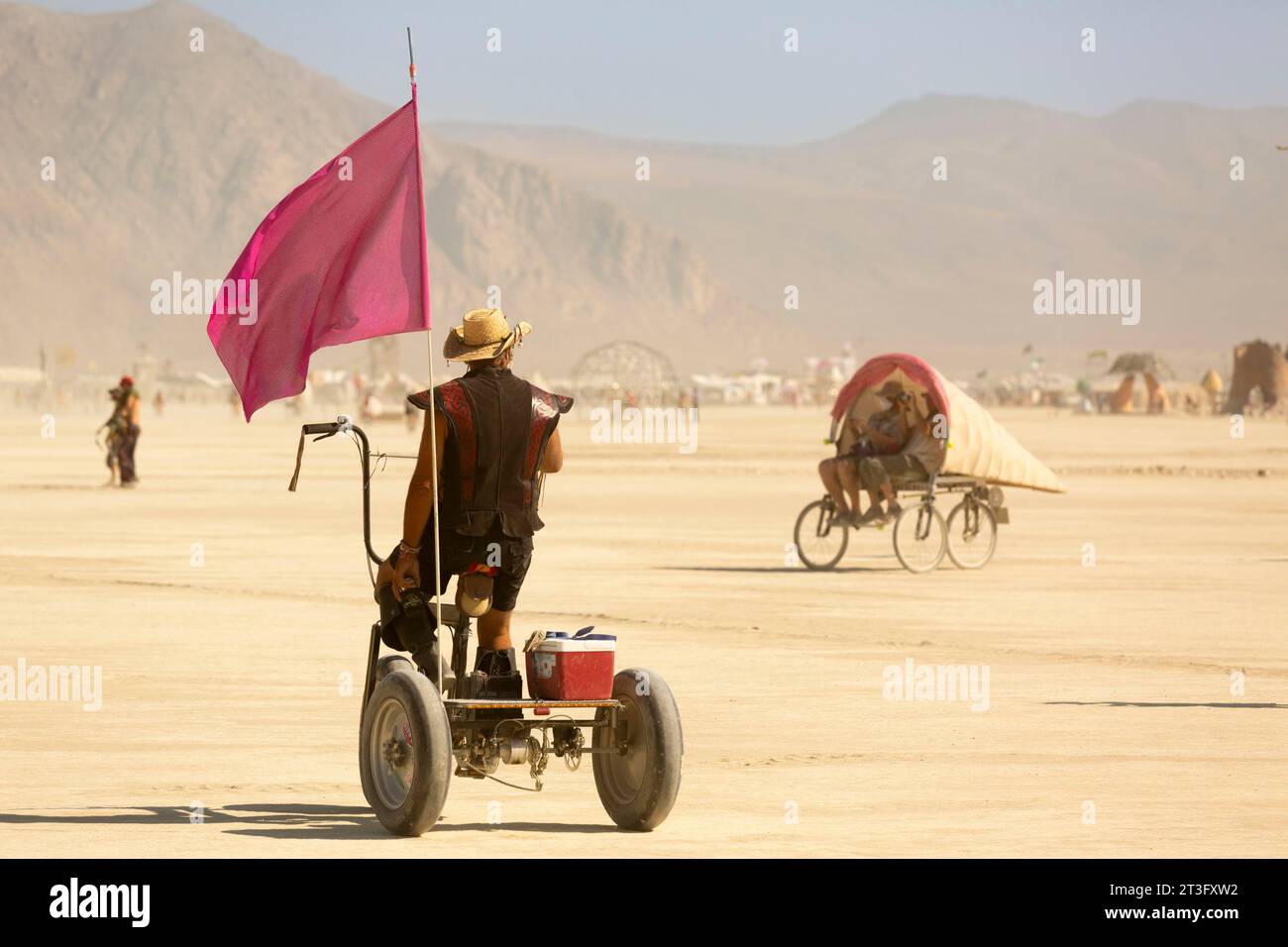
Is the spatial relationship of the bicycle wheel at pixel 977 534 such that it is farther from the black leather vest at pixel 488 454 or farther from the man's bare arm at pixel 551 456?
the black leather vest at pixel 488 454

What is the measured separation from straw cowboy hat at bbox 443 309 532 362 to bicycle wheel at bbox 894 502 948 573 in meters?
15.1

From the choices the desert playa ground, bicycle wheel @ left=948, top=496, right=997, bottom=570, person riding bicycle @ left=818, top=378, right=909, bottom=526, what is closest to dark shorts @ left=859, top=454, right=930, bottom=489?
person riding bicycle @ left=818, top=378, right=909, bottom=526

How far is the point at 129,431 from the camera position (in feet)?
132

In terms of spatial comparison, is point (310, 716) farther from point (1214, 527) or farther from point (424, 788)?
point (1214, 527)

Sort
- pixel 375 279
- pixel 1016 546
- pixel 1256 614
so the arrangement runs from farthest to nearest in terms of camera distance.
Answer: pixel 1016 546 → pixel 1256 614 → pixel 375 279

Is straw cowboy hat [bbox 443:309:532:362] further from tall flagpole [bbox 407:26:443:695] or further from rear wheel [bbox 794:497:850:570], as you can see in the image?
rear wheel [bbox 794:497:850:570]

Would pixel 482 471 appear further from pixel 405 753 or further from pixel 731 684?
pixel 731 684

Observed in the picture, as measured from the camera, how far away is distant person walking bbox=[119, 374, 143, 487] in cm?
3824

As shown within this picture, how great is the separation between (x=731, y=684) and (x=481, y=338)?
5868 mm

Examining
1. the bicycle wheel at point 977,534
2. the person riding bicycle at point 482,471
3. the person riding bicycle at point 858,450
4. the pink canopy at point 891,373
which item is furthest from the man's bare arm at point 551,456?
the bicycle wheel at point 977,534

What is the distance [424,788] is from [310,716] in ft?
14.3

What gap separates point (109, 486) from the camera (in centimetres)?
4216
